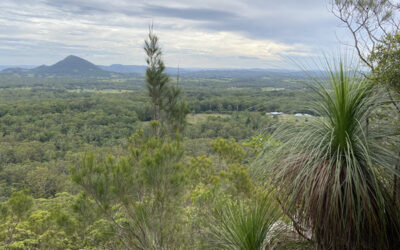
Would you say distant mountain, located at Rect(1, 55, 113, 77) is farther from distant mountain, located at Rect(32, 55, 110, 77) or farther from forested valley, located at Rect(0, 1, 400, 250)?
forested valley, located at Rect(0, 1, 400, 250)

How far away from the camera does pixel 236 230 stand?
207 cm

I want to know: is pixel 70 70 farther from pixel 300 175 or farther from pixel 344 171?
pixel 344 171

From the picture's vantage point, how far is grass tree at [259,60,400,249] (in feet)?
5.19

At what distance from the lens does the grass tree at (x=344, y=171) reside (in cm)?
158

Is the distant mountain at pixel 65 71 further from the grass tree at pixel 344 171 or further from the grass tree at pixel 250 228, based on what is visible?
the grass tree at pixel 344 171

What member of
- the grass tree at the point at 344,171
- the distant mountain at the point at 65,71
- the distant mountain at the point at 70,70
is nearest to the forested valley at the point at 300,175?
the grass tree at the point at 344,171

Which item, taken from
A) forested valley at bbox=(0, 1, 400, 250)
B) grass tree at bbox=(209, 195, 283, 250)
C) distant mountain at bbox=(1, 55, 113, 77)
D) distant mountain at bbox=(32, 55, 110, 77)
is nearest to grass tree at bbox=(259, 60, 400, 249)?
forested valley at bbox=(0, 1, 400, 250)

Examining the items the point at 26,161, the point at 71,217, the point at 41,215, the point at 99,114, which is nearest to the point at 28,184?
the point at 26,161

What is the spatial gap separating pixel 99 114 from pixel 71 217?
44.5m

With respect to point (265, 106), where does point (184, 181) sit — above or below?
below

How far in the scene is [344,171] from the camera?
166 centimetres

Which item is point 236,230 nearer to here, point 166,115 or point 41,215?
point 41,215

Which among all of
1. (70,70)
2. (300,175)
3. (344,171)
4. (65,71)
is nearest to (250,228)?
(300,175)

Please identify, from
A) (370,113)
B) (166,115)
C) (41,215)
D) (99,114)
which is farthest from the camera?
(99,114)
